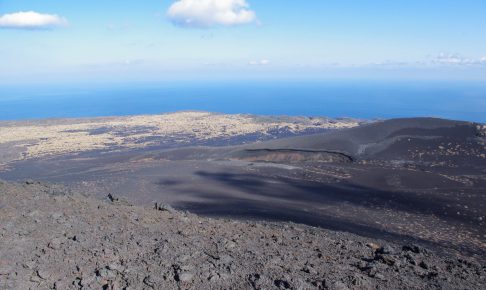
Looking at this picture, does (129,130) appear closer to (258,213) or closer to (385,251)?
(258,213)

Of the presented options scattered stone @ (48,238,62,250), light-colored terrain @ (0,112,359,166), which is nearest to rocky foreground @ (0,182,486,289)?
scattered stone @ (48,238,62,250)

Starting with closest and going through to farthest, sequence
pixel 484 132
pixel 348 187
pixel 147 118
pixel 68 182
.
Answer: pixel 348 187
pixel 68 182
pixel 484 132
pixel 147 118

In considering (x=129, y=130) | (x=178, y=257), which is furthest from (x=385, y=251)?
(x=129, y=130)

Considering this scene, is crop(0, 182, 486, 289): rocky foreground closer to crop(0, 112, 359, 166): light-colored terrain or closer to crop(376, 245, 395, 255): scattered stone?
crop(376, 245, 395, 255): scattered stone

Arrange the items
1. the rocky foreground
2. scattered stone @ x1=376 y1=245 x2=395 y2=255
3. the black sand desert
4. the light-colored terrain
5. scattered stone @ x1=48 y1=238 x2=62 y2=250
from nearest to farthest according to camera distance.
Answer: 1. the rocky foreground
2. the black sand desert
3. scattered stone @ x1=48 y1=238 x2=62 y2=250
4. scattered stone @ x1=376 y1=245 x2=395 y2=255
5. the light-colored terrain

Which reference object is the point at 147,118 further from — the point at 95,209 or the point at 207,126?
→ the point at 95,209

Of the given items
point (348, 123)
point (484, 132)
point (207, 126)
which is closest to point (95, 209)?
point (484, 132)

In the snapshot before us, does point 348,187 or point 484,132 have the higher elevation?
point 484,132
